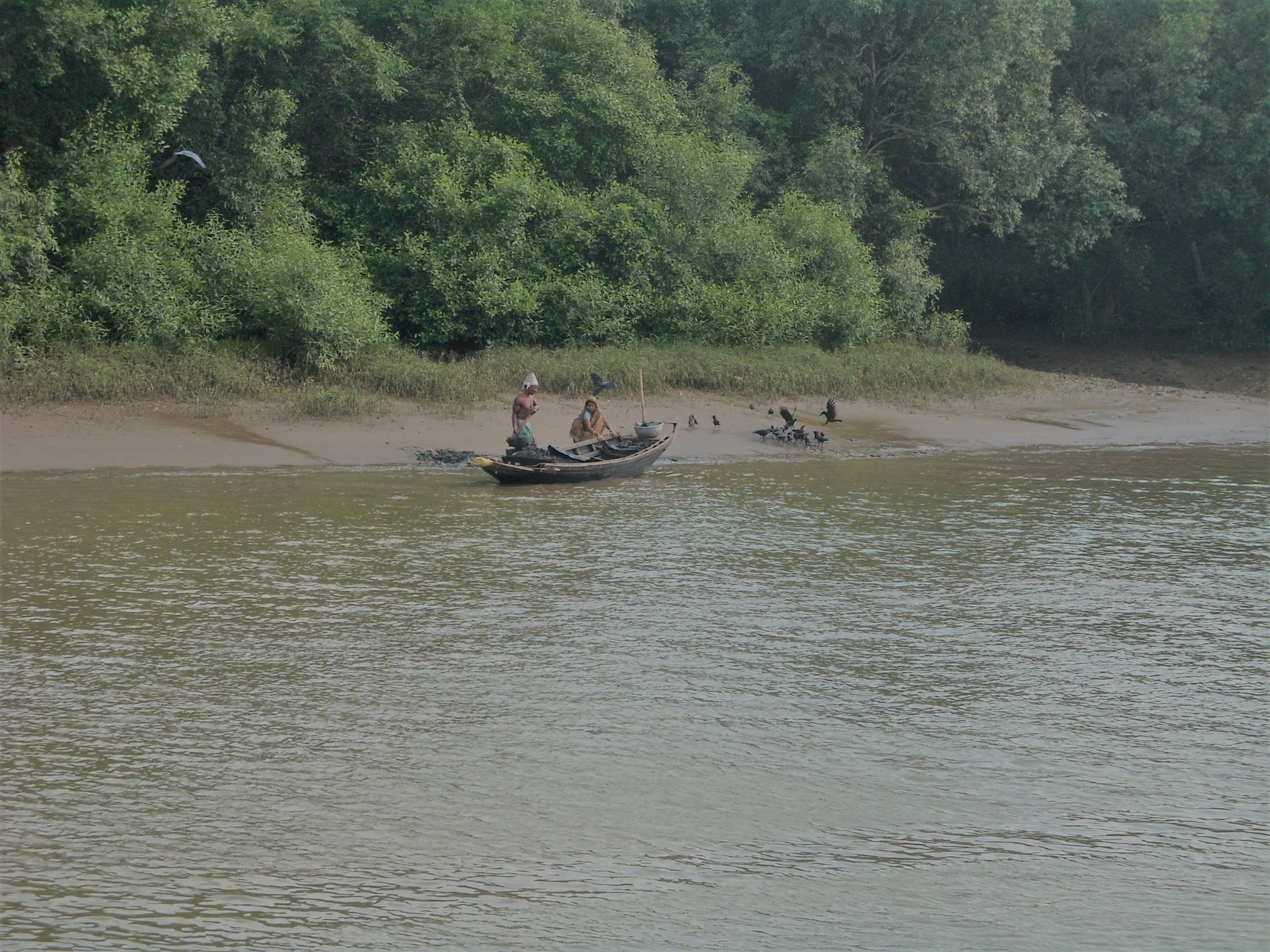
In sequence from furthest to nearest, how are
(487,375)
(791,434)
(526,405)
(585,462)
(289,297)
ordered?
(487,375) → (791,434) → (289,297) → (526,405) → (585,462)

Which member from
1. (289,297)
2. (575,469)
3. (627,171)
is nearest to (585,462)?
(575,469)

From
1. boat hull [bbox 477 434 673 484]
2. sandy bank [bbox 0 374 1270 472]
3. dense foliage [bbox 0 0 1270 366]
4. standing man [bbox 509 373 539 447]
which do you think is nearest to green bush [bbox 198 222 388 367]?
dense foliage [bbox 0 0 1270 366]

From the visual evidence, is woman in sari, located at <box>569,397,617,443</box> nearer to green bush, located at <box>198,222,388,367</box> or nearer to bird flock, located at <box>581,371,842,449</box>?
bird flock, located at <box>581,371,842,449</box>

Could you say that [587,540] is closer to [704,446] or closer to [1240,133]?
[704,446]

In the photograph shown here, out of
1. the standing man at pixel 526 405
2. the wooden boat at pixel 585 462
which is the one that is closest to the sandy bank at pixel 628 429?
the standing man at pixel 526 405

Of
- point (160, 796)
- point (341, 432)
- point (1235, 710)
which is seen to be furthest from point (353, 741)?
point (341, 432)

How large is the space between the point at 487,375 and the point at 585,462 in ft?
17.5

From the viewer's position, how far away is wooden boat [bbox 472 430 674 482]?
1797cm

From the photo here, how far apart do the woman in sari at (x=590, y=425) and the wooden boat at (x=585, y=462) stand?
0.35ft

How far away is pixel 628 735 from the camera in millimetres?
8164

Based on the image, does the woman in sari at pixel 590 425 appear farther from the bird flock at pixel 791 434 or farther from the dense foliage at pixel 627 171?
the dense foliage at pixel 627 171

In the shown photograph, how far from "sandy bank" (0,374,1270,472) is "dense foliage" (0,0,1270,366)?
199 cm

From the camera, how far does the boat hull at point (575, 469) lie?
1789cm

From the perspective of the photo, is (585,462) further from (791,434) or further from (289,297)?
(289,297)
